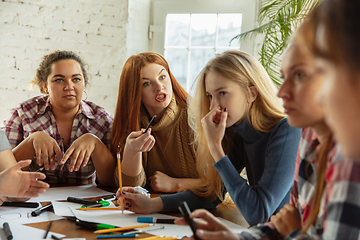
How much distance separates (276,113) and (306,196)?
45 centimetres

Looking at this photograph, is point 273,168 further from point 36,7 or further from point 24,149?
point 36,7

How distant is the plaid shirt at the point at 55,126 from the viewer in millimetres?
1604

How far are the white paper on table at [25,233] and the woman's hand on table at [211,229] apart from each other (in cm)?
35

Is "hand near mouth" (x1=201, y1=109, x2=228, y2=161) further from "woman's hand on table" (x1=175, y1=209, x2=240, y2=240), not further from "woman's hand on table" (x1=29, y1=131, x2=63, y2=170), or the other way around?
"woman's hand on table" (x1=29, y1=131, x2=63, y2=170)

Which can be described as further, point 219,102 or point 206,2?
point 206,2

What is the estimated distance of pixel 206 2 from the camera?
8.71 feet

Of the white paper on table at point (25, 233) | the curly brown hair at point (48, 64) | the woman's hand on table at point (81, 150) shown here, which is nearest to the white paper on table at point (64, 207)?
the white paper on table at point (25, 233)

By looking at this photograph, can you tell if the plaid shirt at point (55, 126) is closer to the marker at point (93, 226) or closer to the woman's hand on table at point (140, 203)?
the woman's hand on table at point (140, 203)

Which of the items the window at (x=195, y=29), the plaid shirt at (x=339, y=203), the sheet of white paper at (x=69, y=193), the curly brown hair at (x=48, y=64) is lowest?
the sheet of white paper at (x=69, y=193)

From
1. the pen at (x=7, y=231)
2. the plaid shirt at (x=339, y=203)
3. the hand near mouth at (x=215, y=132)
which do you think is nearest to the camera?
the plaid shirt at (x=339, y=203)

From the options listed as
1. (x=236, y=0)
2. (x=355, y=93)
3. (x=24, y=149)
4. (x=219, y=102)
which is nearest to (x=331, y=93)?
(x=355, y=93)

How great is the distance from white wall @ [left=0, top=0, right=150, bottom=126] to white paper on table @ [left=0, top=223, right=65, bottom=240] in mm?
1744

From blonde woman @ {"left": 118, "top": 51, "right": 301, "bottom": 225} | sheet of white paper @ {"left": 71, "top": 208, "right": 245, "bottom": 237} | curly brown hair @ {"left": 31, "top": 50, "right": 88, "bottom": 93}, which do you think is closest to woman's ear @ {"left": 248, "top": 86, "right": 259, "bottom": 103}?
blonde woman @ {"left": 118, "top": 51, "right": 301, "bottom": 225}

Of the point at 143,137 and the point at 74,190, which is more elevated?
the point at 143,137
